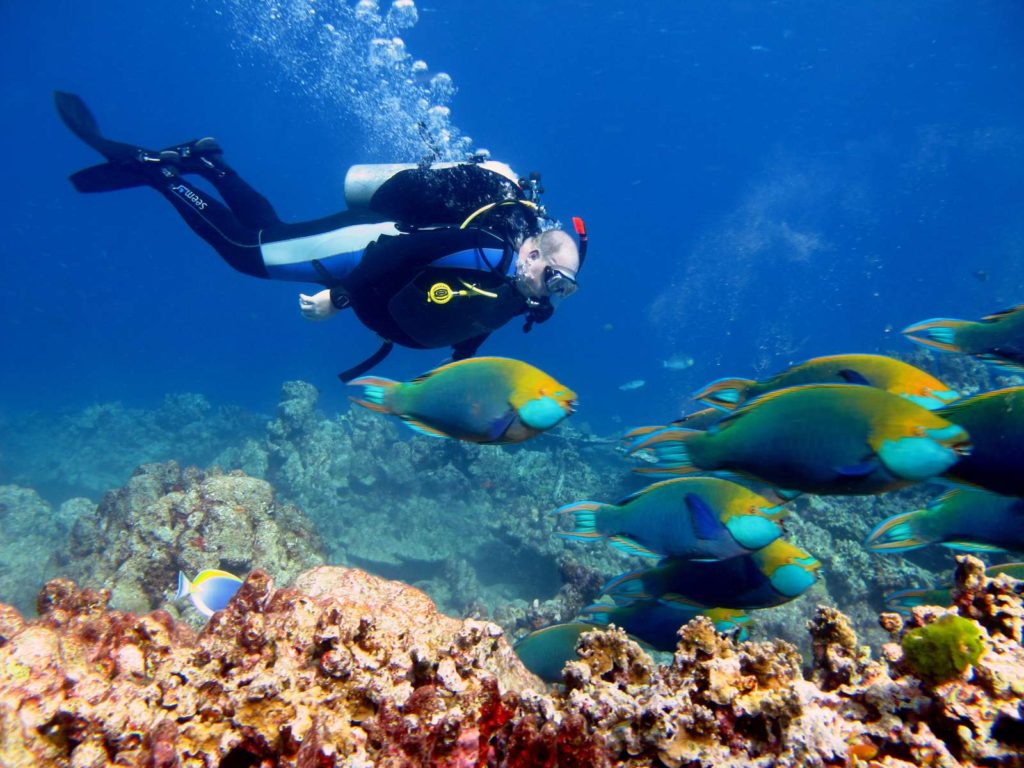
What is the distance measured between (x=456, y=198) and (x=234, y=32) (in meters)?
83.6

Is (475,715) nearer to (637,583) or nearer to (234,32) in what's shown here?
(637,583)

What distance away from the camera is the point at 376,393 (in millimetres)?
2033

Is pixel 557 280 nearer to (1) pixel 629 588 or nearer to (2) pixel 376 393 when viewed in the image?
(2) pixel 376 393

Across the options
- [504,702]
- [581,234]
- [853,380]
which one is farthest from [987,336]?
[581,234]

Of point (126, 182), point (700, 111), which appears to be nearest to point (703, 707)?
point (126, 182)

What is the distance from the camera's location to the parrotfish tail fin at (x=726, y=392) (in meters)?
2.19

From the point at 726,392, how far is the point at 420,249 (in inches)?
85.9

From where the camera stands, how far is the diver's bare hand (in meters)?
3.92

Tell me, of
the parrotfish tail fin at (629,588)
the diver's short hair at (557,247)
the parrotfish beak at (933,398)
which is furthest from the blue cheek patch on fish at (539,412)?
the diver's short hair at (557,247)

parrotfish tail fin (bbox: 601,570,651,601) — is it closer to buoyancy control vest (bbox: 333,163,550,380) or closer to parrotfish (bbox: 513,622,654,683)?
parrotfish (bbox: 513,622,654,683)

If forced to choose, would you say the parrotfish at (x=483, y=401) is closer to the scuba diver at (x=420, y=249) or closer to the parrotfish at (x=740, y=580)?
the parrotfish at (x=740, y=580)

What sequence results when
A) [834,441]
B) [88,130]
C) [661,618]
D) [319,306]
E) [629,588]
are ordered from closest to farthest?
[834,441]
[629,588]
[661,618]
[319,306]
[88,130]

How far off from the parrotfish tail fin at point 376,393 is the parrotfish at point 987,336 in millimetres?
2101

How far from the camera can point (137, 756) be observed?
166 centimetres
